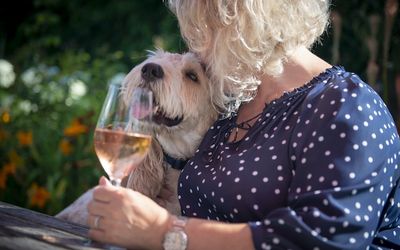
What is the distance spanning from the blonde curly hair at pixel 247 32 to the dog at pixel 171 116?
10.6 inches

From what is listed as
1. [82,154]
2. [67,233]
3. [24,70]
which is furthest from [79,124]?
[67,233]

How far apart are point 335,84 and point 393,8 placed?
1.42 m

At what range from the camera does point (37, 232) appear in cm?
168

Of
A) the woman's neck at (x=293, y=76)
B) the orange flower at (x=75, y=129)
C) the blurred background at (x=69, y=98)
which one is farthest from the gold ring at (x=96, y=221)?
the orange flower at (x=75, y=129)

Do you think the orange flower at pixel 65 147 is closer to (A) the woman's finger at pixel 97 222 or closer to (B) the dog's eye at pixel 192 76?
(B) the dog's eye at pixel 192 76

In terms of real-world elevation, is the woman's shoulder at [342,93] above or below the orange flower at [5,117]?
above

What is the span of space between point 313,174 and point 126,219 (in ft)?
1.42

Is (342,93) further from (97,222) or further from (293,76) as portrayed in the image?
(97,222)

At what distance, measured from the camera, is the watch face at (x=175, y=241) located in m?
1.56

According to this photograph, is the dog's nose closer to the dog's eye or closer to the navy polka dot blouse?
the dog's eye

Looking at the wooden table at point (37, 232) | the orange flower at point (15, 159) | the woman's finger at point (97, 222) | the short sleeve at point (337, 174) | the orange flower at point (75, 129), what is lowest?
the orange flower at point (15, 159)

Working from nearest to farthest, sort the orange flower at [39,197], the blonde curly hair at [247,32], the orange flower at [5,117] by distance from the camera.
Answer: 1. the blonde curly hair at [247,32]
2. the orange flower at [39,197]
3. the orange flower at [5,117]

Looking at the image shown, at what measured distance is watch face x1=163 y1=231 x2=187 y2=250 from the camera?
1.56m

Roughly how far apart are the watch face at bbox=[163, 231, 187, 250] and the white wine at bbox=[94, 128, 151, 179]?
173 mm
